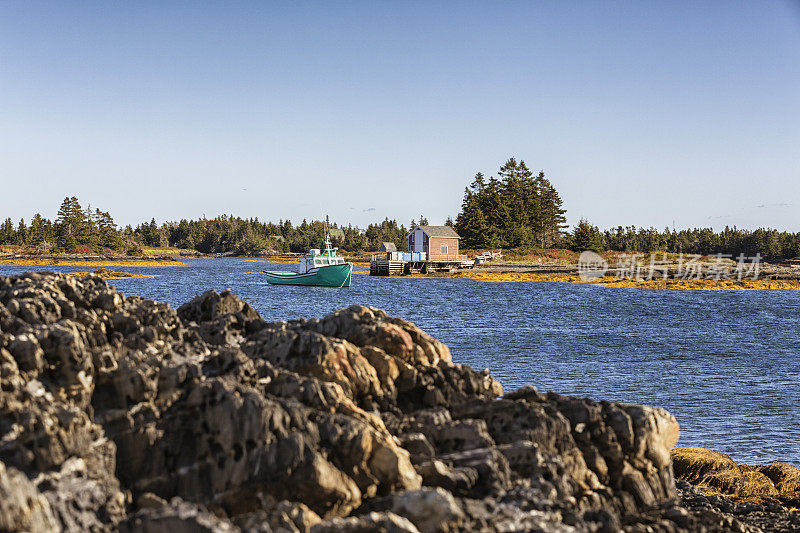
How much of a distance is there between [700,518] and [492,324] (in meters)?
36.7

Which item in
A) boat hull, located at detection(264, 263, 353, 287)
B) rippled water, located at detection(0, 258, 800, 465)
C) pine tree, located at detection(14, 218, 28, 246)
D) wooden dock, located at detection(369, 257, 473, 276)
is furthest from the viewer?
pine tree, located at detection(14, 218, 28, 246)

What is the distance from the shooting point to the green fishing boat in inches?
3214

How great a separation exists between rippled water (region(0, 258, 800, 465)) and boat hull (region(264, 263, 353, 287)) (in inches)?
74.4

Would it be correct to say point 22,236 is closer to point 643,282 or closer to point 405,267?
point 405,267

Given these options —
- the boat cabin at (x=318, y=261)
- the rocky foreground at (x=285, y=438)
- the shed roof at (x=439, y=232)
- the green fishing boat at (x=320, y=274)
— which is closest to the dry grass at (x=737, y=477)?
the rocky foreground at (x=285, y=438)

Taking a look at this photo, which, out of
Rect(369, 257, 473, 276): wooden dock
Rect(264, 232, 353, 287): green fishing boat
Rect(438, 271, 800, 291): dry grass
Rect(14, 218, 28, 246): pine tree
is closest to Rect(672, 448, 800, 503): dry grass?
Rect(264, 232, 353, 287): green fishing boat

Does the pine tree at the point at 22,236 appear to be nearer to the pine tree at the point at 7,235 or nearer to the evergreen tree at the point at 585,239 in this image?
the pine tree at the point at 7,235

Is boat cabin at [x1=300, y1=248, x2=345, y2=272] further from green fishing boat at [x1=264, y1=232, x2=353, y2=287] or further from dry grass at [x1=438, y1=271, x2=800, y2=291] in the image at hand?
dry grass at [x1=438, y1=271, x2=800, y2=291]

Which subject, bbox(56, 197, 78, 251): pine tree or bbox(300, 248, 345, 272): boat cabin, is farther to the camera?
bbox(56, 197, 78, 251): pine tree

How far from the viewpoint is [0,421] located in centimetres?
755

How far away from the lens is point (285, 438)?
802cm

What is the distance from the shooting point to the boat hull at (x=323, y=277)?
81375mm

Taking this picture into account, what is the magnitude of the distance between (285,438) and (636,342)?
116 feet

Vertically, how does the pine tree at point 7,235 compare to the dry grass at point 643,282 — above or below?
above
